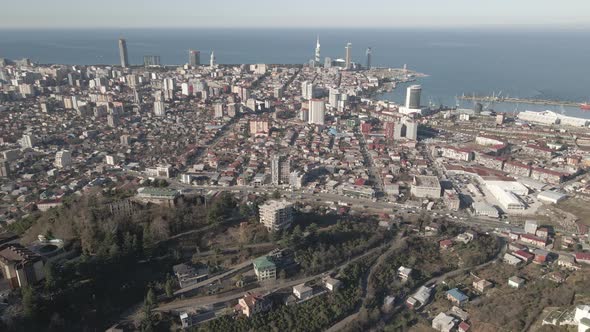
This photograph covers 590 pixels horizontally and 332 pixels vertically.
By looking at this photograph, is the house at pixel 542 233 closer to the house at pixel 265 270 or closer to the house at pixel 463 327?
the house at pixel 463 327

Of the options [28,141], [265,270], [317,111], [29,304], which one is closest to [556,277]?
[265,270]

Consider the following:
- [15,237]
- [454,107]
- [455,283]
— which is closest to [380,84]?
[454,107]

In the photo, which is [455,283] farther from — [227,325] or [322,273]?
[227,325]

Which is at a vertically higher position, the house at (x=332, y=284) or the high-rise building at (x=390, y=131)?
the high-rise building at (x=390, y=131)

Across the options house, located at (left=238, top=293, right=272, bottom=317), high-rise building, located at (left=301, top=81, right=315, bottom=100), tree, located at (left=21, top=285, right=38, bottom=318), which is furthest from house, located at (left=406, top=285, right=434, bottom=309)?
high-rise building, located at (left=301, top=81, right=315, bottom=100)

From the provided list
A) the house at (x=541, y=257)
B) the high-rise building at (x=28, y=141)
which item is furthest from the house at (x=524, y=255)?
the high-rise building at (x=28, y=141)

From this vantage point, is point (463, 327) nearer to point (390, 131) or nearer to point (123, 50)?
point (390, 131)
